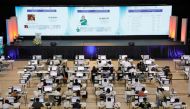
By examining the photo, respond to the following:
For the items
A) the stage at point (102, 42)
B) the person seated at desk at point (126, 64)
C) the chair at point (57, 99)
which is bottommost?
Answer: the chair at point (57, 99)

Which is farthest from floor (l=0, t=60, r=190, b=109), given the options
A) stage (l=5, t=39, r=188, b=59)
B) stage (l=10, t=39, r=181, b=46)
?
stage (l=10, t=39, r=181, b=46)

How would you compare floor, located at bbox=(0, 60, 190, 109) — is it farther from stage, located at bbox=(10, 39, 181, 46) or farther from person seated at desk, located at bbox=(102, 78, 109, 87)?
stage, located at bbox=(10, 39, 181, 46)

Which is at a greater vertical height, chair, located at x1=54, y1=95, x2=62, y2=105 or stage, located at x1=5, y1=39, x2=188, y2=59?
stage, located at x1=5, y1=39, x2=188, y2=59

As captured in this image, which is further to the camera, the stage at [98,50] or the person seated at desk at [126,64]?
the stage at [98,50]

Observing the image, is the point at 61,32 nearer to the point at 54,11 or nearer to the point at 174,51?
the point at 54,11

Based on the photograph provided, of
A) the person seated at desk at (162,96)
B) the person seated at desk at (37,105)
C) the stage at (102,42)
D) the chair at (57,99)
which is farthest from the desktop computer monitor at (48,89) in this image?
the stage at (102,42)

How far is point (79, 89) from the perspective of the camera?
2766 cm

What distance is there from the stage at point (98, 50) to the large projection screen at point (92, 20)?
7.47ft

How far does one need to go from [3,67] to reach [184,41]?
674 inches

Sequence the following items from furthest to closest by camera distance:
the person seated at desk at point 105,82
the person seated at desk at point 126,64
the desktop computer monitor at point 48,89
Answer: the person seated at desk at point 126,64
the person seated at desk at point 105,82
the desktop computer monitor at point 48,89

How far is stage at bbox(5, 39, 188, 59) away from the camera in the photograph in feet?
130

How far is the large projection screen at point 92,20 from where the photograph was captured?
41.8m

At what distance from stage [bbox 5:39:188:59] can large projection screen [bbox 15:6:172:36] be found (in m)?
2.28

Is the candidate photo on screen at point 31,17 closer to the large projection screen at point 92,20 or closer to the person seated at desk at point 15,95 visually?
the large projection screen at point 92,20
